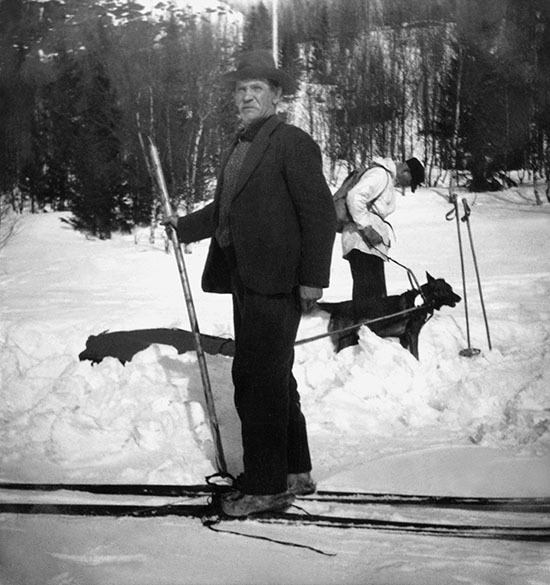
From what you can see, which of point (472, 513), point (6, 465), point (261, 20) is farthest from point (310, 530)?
point (261, 20)

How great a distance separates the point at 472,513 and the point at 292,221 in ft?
2.95

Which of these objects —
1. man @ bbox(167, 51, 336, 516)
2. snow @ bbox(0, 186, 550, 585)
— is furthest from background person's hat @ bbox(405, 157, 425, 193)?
man @ bbox(167, 51, 336, 516)

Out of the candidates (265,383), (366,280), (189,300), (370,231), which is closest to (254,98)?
(189,300)

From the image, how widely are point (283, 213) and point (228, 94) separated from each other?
1.23 m

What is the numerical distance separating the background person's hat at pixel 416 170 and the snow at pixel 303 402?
0.58 feet

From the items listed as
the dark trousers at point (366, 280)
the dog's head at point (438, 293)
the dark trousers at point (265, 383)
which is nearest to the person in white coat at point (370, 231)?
the dark trousers at point (366, 280)

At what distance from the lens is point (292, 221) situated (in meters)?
1.89

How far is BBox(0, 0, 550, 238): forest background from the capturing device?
2.58 m

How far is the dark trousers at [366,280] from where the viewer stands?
355 centimetres

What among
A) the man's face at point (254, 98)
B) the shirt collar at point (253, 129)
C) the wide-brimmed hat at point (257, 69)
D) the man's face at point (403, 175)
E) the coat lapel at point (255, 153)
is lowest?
the man's face at point (403, 175)

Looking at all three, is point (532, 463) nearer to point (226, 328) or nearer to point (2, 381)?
point (226, 328)

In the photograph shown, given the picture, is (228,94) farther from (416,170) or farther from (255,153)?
(255,153)

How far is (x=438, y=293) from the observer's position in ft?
11.7

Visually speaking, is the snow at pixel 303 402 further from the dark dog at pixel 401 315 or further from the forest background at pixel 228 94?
the forest background at pixel 228 94
